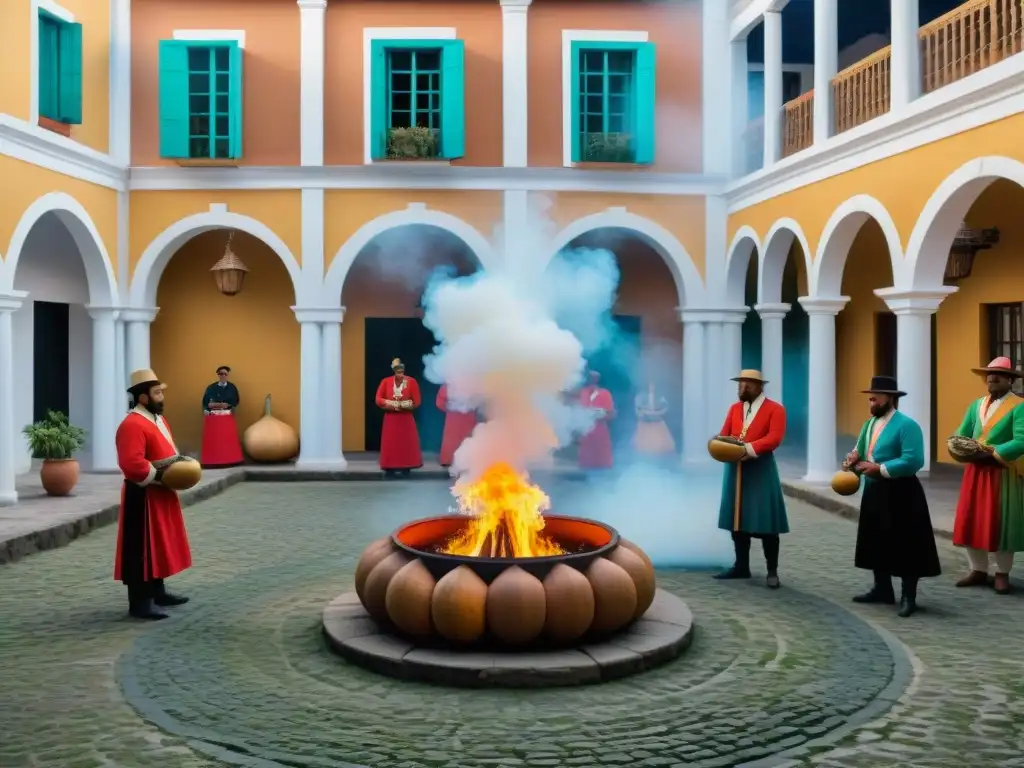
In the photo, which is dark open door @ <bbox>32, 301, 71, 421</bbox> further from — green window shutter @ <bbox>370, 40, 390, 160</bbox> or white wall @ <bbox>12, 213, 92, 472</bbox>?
green window shutter @ <bbox>370, 40, 390, 160</bbox>

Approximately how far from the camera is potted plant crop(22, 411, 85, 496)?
10961 millimetres

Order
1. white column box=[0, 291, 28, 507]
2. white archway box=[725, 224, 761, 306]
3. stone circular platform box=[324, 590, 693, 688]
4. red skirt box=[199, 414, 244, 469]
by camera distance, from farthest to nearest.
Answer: white archway box=[725, 224, 761, 306]
red skirt box=[199, 414, 244, 469]
white column box=[0, 291, 28, 507]
stone circular platform box=[324, 590, 693, 688]

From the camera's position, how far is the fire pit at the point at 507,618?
17.0ft

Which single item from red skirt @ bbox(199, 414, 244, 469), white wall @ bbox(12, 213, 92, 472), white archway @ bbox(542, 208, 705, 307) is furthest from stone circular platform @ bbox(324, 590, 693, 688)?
white wall @ bbox(12, 213, 92, 472)

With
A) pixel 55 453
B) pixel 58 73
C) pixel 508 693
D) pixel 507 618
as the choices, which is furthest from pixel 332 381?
pixel 508 693

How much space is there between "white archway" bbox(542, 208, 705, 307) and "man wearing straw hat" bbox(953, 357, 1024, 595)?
7955 millimetres

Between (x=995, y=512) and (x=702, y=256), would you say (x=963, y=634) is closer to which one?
(x=995, y=512)

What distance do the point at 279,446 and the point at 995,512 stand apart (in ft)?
34.8

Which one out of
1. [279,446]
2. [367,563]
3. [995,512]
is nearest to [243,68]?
[279,446]

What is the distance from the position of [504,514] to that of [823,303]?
7291 millimetres

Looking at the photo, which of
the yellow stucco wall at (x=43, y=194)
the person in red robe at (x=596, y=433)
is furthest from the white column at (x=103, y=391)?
the person in red robe at (x=596, y=433)

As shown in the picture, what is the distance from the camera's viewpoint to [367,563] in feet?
19.6

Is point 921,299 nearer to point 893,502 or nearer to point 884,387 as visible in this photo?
point 884,387

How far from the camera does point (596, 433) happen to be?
1391cm
